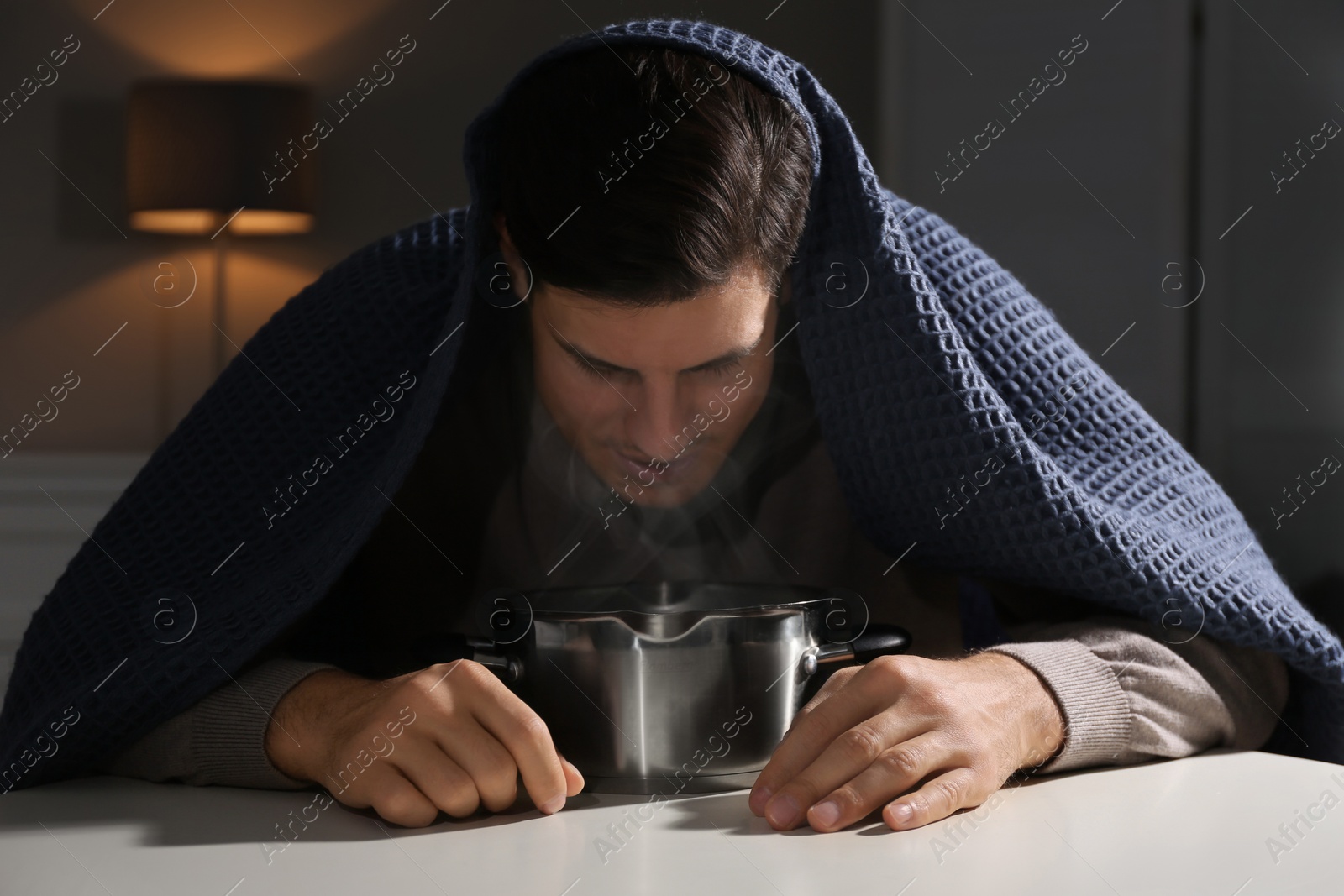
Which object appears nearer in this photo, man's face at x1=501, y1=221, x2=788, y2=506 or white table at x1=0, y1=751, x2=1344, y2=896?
white table at x1=0, y1=751, x2=1344, y2=896

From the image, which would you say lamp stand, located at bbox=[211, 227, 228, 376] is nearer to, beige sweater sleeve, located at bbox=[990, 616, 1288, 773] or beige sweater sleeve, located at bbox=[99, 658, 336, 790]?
beige sweater sleeve, located at bbox=[99, 658, 336, 790]

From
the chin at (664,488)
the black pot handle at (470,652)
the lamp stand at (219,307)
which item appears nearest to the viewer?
the black pot handle at (470,652)

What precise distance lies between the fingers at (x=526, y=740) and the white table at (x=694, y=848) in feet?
0.06

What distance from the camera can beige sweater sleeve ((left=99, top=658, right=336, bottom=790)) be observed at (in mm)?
692

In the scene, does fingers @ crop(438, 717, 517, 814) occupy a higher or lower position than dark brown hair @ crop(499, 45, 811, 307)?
lower

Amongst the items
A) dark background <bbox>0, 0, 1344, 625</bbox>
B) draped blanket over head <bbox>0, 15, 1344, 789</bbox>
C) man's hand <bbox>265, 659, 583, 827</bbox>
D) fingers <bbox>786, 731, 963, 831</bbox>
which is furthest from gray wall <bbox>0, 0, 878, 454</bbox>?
fingers <bbox>786, 731, 963, 831</bbox>

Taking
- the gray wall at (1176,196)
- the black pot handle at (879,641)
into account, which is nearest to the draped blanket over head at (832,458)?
the black pot handle at (879,641)

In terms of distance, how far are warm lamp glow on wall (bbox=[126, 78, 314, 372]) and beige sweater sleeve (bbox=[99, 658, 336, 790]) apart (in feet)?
2.96

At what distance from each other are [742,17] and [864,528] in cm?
101

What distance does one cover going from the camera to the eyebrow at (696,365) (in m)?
0.82

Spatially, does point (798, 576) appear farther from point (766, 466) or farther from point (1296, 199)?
point (1296, 199)

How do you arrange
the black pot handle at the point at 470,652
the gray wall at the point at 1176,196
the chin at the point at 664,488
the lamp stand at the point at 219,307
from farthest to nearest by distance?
1. the lamp stand at the point at 219,307
2. the gray wall at the point at 1176,196
3. the chin at the point at 664,488
4. the black pot handle at the point at 470,652

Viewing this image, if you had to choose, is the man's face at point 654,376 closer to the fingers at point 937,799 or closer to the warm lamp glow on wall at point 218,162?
the fingers at point 937,799

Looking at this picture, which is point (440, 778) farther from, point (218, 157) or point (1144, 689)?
point (218, 157)
